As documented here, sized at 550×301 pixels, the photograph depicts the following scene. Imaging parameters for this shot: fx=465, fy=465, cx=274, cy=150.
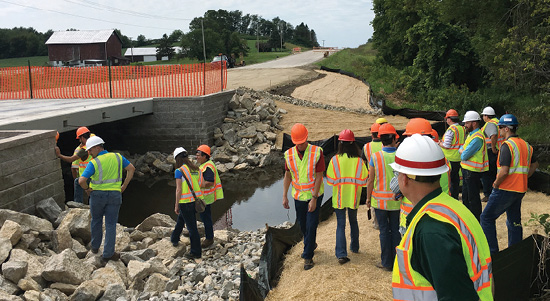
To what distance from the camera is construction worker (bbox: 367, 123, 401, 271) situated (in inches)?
241

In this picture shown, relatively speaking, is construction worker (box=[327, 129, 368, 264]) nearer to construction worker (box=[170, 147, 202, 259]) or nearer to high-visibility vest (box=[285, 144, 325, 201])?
high-visibility vest (box=[285, 144, 325, 201])

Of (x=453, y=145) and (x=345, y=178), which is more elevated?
(x=453, y=145)

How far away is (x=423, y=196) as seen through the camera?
254cm

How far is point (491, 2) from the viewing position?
1880 cm

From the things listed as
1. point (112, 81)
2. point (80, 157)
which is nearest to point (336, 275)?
point (80, 157)

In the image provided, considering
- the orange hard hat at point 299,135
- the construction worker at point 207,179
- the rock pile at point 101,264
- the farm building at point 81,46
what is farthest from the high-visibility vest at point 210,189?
the farm building at point 81,46

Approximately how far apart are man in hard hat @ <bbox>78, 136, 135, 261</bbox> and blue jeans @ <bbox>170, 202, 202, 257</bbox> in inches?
43.0

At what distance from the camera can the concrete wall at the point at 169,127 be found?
18.2 m

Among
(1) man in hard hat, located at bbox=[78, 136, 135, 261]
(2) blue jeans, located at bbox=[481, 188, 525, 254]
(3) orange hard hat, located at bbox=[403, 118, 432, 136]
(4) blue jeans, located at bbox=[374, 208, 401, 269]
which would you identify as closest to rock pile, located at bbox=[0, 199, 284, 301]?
(1) man in hard hat, located at bbox=[78, 136, 135, 261]

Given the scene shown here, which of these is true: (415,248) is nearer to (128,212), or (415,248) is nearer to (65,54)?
(128,212)

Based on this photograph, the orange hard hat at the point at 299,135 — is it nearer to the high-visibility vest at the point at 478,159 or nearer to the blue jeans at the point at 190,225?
Result: the blue jeans at the point at 190,225

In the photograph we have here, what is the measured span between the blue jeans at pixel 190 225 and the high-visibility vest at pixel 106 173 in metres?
1.14

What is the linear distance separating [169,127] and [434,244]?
1699 cm

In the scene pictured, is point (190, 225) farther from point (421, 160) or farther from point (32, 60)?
point (32, 60)
